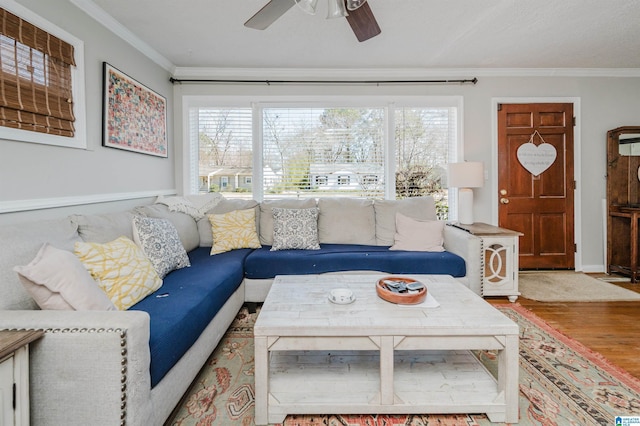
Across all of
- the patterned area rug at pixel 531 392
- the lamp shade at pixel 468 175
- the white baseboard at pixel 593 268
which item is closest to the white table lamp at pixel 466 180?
the lamp shade at pixel 468 175

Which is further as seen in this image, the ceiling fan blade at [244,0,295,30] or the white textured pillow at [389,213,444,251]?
the white textured pillow at [389,213,444,251]

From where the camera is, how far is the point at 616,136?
378cm

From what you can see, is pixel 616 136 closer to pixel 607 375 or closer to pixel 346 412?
pixel 607 375

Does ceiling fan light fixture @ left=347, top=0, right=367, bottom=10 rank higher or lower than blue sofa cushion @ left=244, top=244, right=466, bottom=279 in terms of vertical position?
higher

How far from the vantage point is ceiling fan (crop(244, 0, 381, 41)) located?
178 centimetres

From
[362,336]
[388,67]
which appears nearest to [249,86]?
[388,67]

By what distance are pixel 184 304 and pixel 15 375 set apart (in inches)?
27.7

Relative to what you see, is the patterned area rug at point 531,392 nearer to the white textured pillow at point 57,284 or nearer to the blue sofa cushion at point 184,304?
the blue sofa cushion at point 184,304

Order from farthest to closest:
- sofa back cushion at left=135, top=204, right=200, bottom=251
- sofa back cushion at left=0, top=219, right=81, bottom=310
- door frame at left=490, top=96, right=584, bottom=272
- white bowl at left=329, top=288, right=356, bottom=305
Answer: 1. door frame at left=490, top=96, right=584, bottom=272
2. sofa back cushion at left=135, top=204, right=200, bottom=251
3. white bowl at left=329, top=288, right=356, bottom=305
4. sofa back cushion at left=0, top=219, right=81, bottom=310

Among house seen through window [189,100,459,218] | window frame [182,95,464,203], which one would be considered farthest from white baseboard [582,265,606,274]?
house seen through window [189,100,459,218]

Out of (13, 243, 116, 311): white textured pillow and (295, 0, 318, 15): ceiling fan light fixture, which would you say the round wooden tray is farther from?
(295, 0, 318, 15): ceiling fan light fixture

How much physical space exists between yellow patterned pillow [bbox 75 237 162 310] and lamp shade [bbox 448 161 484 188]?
2.99 metres

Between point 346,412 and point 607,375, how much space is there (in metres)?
1.59

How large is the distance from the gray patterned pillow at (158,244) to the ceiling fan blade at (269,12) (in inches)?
61.1
